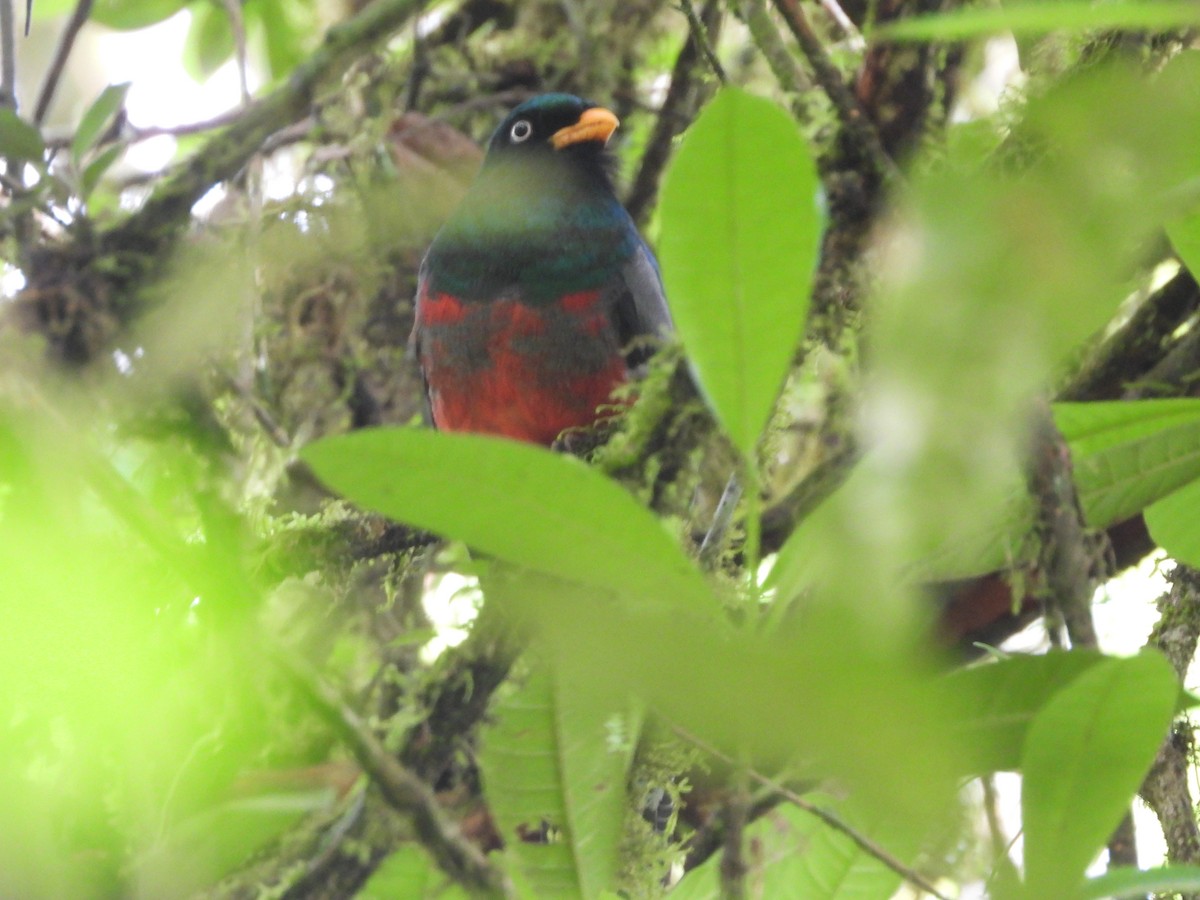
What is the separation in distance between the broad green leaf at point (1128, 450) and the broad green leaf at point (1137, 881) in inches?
17.7

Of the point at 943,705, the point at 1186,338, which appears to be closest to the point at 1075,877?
the point at 943,705

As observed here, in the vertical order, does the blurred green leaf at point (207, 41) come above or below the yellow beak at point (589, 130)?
above

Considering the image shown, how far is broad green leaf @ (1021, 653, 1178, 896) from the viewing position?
860 mm

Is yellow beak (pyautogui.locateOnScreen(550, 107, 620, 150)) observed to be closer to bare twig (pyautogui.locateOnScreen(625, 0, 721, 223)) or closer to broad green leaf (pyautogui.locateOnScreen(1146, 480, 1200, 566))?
bare twig (pyautogui.locateOnScreen(625, 0, 721, 223))

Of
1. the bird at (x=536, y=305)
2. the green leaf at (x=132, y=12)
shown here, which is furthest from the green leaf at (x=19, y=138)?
the green leaf at (x=132, y=12)

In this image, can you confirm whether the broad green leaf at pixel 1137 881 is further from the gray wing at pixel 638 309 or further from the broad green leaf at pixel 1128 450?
the gray wing at pixel 638 309

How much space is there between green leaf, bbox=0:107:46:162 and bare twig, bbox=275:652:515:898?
2.04 meters

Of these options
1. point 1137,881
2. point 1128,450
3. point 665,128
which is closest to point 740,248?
point 1137,881

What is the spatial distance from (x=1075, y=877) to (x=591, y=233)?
2.61 meters

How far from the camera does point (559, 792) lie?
1.55 meters

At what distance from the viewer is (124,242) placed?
2879mm

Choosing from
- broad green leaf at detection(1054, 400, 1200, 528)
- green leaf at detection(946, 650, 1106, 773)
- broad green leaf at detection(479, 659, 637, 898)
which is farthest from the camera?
broad green leaf at detection(479, 659, 637, 898)

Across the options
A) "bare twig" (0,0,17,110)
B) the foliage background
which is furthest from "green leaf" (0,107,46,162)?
"bare twig" (0,0,17,110)

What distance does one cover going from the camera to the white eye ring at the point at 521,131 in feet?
11.7
